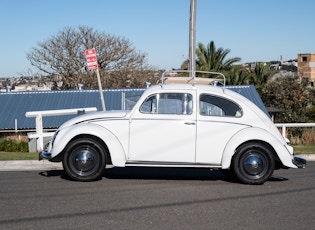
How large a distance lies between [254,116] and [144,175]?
2311mm

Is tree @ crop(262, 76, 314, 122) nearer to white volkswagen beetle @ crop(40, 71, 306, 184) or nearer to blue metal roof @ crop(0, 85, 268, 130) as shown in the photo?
blue metal roof @ crop(0, 85, 268, 130)

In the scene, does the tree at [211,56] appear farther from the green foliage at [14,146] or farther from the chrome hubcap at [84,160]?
the chrome hubcap at [84,160]

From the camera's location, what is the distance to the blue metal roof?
100 feet

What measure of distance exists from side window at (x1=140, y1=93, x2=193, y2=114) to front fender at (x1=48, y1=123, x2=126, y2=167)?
0.71 meters

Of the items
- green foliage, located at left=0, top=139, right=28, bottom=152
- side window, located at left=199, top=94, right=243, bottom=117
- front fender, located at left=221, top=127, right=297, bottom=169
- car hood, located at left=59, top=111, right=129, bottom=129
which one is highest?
side window, located at left=199, top=94, right=243, bottom=117

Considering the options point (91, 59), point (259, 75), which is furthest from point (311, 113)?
point (91, 59)

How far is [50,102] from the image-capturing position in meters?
33.2

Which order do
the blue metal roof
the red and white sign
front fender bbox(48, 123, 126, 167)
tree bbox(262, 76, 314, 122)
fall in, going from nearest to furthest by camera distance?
1. front fender bbox(48, 123, 126, 167)
2. the red and white sign
3. the blue metal roof
4. tree bbox(262, 76, 314, 122)

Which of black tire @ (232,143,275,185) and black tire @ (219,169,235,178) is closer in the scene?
black tire @ (232,143,275,185)

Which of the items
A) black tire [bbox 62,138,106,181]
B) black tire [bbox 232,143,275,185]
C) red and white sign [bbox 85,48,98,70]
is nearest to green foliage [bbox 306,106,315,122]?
red and white sign [bbox 85,48,98,70]

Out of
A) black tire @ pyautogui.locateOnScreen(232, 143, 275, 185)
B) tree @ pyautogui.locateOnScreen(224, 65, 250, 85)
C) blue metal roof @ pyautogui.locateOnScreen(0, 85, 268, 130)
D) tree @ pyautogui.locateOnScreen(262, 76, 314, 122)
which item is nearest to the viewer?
black tire @ pyautogui.locateOnScreen(232, 143, 275, 185)

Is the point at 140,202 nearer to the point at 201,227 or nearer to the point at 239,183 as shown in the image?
the point at 201,227

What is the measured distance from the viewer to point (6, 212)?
6.81 metres

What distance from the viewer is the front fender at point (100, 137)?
8.91 metres
